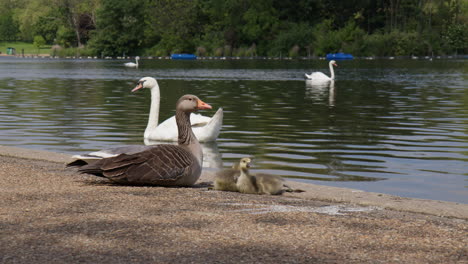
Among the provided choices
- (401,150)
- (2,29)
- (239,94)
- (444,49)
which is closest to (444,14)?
(444,49)

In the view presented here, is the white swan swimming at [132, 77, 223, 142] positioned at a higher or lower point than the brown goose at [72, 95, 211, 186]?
lower

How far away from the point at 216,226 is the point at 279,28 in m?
100

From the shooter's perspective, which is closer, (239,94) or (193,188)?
(193,188)

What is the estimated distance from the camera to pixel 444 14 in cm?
10356

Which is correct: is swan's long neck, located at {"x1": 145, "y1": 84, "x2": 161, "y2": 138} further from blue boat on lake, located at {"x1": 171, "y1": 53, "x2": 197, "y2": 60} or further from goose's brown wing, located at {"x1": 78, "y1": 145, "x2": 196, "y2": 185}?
blue boat on lake, located at {"x1": 171, "y1": 53, "x2": 197, "y2": 60}

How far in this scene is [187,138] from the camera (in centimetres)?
927

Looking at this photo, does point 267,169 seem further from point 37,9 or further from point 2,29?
point 2,29

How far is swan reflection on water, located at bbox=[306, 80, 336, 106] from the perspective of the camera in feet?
104

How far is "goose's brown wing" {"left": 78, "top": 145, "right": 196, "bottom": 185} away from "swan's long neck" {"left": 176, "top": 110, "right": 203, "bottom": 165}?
1.11 ft

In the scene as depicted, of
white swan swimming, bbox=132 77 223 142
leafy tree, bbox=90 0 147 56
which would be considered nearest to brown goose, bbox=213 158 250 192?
white swan swimming, bbox=132 77 223 142

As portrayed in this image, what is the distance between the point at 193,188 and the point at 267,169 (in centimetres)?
356

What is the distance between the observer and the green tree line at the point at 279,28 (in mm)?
99875

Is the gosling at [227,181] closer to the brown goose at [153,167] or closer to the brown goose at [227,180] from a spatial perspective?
the brown goose at [227,180]

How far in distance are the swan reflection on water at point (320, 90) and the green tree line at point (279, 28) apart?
184 feet
